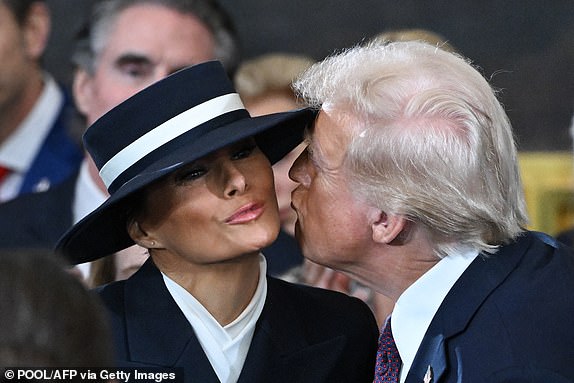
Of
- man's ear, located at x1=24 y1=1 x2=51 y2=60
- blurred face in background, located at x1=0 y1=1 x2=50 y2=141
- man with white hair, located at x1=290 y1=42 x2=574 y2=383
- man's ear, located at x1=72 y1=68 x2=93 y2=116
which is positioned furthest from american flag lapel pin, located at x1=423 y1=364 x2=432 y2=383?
man's ear, located at x1=24 y1=1 x2=51 y2=60

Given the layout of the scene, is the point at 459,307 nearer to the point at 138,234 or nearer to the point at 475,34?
the point at 138,234

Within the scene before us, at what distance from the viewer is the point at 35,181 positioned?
13.9 feet

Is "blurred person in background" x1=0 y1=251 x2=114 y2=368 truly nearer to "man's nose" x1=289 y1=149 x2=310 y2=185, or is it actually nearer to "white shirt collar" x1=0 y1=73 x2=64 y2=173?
"man's nose" x1=289 y1=149 x2=310 y2=185

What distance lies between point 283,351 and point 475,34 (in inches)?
111

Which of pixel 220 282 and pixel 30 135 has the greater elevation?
pixel 220 282

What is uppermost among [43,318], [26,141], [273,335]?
[43,318]

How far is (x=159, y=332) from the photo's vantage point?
2271 mm

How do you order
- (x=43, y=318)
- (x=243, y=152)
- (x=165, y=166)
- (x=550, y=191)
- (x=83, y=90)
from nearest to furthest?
1. (x=43, y=318)
2. (x=165, y=166)
3. (x=243, y=152)
4. (x=83, y=90)
5. (x=550, y=191)

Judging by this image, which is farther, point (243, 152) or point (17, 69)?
point (17, 69)

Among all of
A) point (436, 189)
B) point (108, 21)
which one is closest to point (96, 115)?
point (108, 21)

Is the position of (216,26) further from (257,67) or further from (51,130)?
(51,130)

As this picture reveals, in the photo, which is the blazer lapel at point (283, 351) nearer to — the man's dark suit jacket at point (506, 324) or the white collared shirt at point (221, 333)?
the white collared shirt at point (221, 333)

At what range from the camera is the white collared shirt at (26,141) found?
4266mm

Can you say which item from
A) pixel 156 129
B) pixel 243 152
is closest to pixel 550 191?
pixel 243 152
